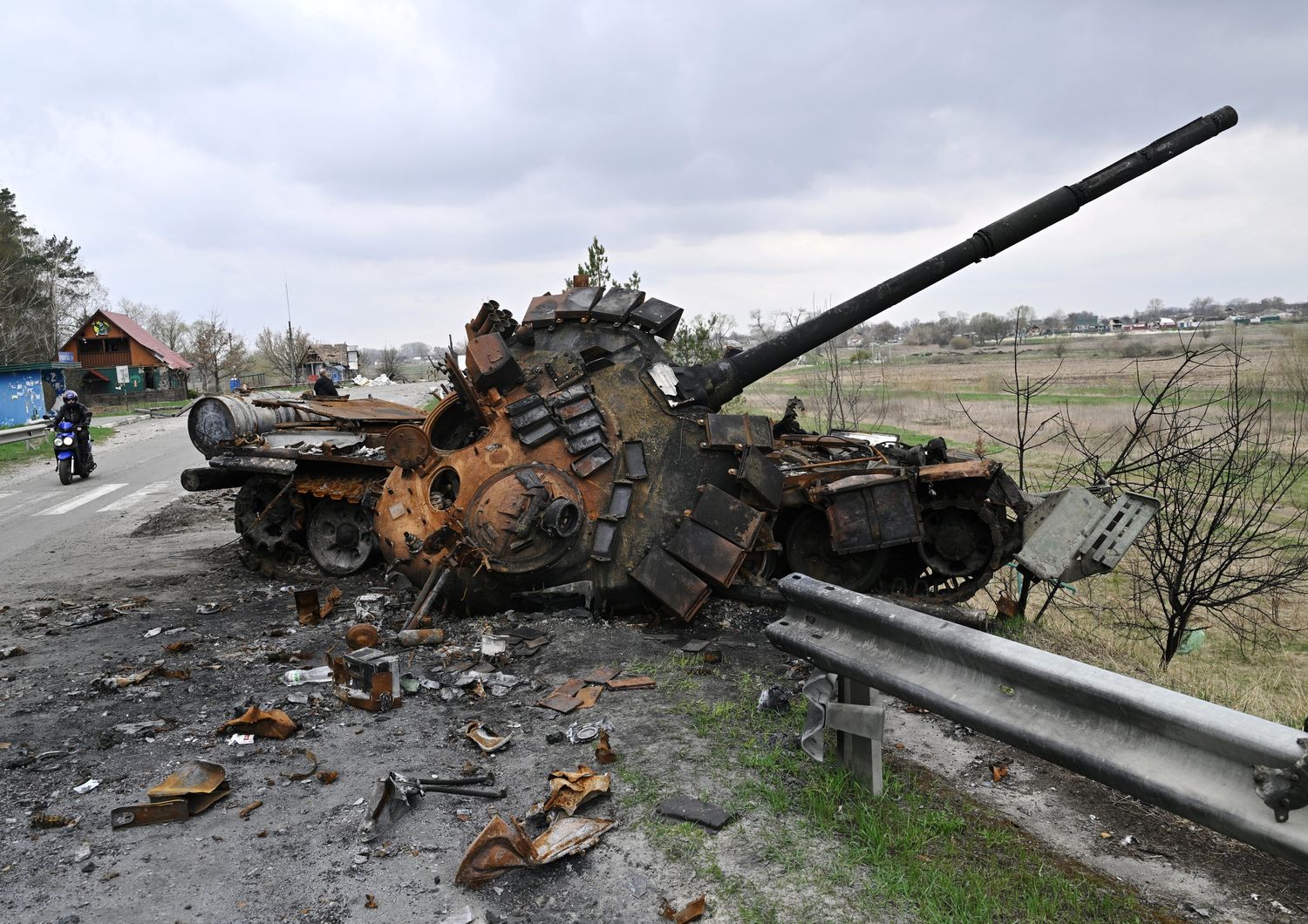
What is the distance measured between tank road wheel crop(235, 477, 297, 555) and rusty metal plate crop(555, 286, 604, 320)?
11.3 ft

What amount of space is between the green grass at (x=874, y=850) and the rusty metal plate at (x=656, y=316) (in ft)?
13.9

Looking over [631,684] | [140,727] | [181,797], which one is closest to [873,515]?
[631,684]

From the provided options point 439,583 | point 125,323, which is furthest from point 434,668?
point 125,323

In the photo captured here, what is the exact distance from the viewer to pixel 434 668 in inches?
221

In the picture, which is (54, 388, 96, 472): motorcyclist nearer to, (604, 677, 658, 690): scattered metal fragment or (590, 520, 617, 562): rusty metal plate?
(590, 520, 617, 562): rusty metal plate

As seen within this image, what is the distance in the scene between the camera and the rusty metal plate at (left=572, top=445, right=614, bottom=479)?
6738 millimetres

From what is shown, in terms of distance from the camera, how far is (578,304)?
7738mm

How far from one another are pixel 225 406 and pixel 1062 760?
27.8 ft

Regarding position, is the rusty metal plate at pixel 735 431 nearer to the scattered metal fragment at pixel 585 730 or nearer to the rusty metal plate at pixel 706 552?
the rusty metal plate at pixel 706 552

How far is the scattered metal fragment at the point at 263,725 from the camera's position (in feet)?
15.0

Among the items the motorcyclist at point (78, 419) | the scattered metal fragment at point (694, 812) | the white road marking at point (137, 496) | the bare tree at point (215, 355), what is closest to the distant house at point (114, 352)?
the bare tree at point (215, 355)

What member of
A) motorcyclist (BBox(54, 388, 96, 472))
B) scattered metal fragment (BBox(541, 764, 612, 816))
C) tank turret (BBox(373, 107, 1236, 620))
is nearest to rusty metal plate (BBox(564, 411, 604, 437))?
tank turret (BBox(373, 107, 1236, 620))

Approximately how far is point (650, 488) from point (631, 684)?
195 cm

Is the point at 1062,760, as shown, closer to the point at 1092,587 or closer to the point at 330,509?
the point at 330,509
